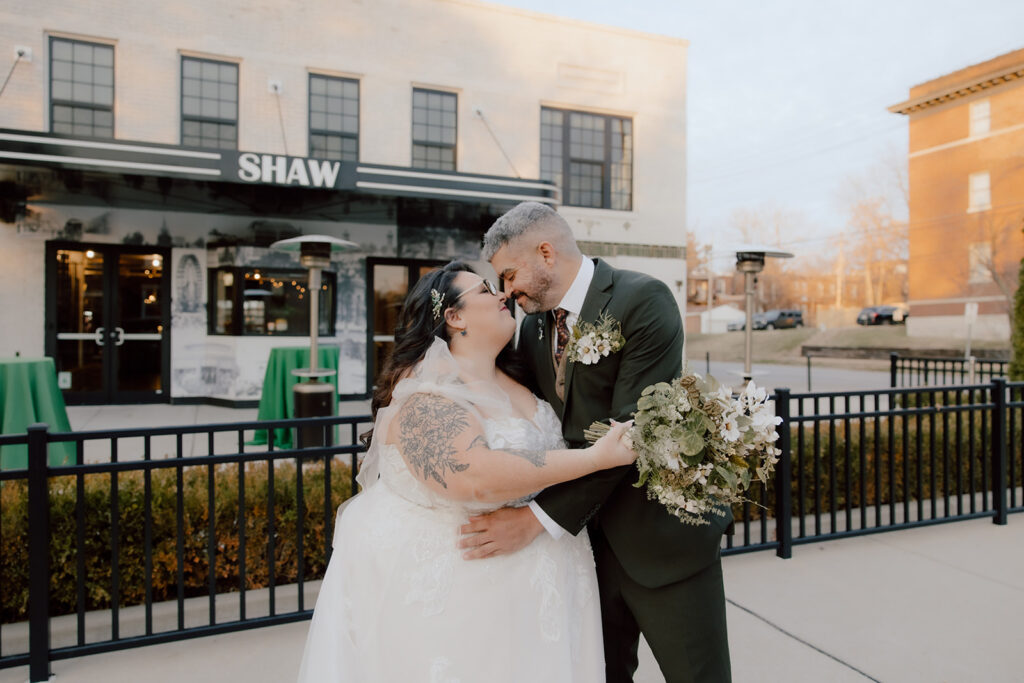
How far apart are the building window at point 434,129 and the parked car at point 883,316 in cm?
3751

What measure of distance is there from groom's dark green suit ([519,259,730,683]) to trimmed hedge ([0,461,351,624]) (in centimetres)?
209

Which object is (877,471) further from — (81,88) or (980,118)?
(980,118)

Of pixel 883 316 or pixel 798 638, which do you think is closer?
pixel 798 638

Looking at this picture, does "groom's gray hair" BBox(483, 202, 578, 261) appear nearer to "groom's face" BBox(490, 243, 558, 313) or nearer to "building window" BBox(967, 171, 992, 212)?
"groom's face" BBox(490, 243, 558, 313)

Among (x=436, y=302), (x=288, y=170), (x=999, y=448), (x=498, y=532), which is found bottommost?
(x=999, y=448)

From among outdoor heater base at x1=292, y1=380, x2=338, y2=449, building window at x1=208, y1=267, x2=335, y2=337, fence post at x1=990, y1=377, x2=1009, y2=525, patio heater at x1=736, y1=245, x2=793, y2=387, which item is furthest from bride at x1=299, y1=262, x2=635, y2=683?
building window at x1=208, y1=267, x2=335, y2=337

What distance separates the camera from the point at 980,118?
29953 mm

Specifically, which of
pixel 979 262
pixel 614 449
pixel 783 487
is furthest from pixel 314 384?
pixel 979 262

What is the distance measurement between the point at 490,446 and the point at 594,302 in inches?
24.0

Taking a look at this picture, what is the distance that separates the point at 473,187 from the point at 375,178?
182 cm

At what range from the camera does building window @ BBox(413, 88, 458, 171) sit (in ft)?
44.8

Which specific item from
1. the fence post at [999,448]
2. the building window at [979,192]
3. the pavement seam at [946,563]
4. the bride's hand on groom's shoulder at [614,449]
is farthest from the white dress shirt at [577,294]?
the building window at [979,192]

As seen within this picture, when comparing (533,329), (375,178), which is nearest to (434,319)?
(533,329)

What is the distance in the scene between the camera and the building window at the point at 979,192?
1172 inches
